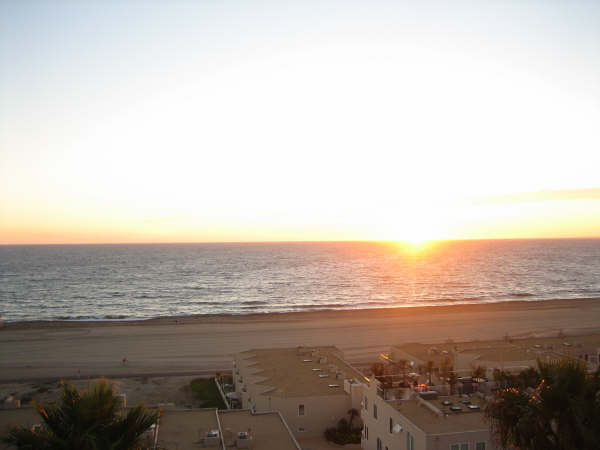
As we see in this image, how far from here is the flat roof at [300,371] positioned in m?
27.7

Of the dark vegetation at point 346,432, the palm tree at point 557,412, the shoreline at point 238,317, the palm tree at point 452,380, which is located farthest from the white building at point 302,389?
the shoreline at point 238,317

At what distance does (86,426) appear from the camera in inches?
369

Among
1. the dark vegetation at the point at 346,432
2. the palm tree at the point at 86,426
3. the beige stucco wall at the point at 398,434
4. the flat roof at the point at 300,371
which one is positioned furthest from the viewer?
the flat roof at the point at 300,371

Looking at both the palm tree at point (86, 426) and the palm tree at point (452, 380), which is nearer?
the palm tree at point (86, 426)

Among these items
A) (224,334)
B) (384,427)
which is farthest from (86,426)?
(224,334)

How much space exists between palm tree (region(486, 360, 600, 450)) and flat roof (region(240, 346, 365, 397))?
57.4 ft

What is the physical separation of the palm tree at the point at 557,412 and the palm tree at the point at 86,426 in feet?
23.4

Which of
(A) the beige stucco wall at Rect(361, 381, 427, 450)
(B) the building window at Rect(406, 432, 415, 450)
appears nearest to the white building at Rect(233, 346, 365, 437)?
(A) the beige stucco wall at Rect(361, 381, 427, 450)

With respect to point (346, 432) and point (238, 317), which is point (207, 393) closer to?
point (346, 432)

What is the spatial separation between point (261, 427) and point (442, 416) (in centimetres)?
810

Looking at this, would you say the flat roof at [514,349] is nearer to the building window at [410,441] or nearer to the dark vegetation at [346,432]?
the dark vegetation at [346,432]

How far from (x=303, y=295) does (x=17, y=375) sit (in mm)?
64596

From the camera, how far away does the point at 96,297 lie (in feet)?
318

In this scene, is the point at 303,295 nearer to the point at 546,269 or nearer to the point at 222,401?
the point at 222,401
